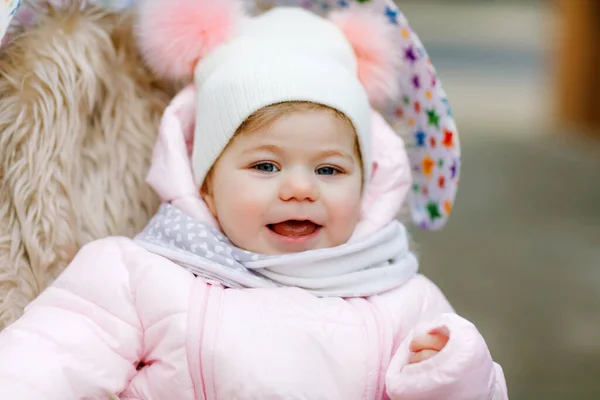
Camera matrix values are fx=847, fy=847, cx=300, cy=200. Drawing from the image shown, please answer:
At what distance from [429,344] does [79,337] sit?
1.23 feet

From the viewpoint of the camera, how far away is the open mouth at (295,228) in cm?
102

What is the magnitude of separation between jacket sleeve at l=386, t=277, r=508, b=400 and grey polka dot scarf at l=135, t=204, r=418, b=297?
12 centimetres

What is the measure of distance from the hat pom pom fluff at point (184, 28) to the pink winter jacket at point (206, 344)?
267 millimetres

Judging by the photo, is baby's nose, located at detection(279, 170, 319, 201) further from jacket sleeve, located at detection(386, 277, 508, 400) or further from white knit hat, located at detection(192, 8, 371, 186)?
jacket sleeve, located at detection(386, 277, 508, 400)

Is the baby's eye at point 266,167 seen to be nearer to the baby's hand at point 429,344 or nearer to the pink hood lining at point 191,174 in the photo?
the pink hood lining at point 191,174

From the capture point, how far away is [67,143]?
3.53 ft

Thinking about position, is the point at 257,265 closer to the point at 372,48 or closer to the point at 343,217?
the point at 343,217

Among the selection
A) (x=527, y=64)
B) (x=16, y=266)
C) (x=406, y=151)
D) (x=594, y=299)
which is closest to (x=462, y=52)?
(x=527, y=64)

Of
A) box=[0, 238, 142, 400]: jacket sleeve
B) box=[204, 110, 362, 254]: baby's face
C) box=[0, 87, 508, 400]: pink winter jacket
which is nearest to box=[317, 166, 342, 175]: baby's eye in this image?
box=[204, 110, 362, 254]: baby's face

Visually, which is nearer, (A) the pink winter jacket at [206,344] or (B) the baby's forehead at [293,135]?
(A) the pink winter jacket at [206,344]

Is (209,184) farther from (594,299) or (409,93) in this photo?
(594,299)

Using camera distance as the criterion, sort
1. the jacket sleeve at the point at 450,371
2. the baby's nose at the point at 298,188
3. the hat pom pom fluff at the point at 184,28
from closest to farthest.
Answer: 1. the jacket sleeve at the point at 450,371
2. the baby's nose at the point at 298,188
3. the hat pom pom fluff at the point at 184,28

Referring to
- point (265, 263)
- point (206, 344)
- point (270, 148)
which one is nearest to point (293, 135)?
point (270, 148)

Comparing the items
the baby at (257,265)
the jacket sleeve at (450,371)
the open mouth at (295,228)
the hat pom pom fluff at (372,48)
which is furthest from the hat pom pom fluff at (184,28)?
the jacket sleeve at (450,371)
